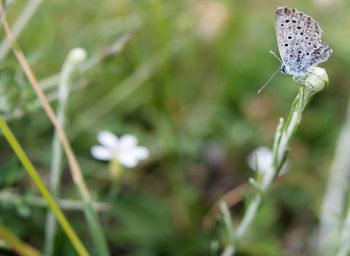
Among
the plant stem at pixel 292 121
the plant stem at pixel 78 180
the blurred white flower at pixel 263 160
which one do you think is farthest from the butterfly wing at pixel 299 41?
the blurred white flower at pixel 263 160

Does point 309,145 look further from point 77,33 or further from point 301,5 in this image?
point 77,33

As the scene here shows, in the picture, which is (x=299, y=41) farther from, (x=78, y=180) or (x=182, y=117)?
(x=182, y=117)

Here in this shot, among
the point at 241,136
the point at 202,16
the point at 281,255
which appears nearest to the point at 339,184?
the point at 281,255

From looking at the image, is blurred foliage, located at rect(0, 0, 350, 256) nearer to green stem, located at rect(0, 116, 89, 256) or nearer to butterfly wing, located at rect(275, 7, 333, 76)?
green stem, located at rect(0, 116, 89, 256)

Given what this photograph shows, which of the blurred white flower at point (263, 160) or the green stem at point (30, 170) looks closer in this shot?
the green stem at point (30, 170)

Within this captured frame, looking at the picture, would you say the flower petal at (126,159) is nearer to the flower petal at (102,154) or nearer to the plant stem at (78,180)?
the flower petal at (102,154)
